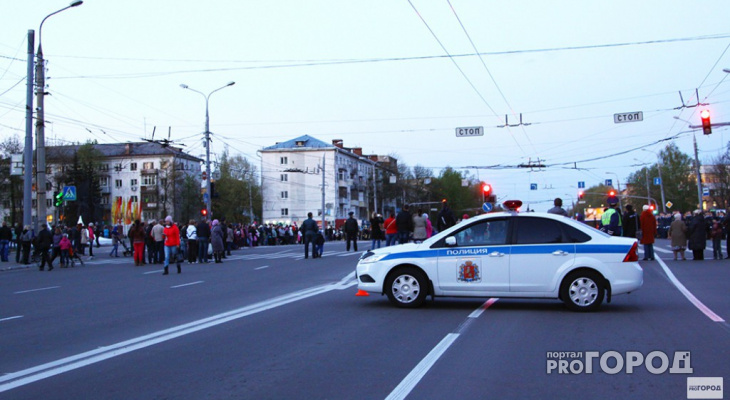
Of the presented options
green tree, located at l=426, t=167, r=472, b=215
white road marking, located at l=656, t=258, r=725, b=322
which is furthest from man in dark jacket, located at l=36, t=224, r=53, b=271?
green tree, located at l=426, t=167, r=472, b=215

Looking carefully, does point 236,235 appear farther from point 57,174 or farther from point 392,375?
point 57,174

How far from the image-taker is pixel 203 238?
91.5 feet

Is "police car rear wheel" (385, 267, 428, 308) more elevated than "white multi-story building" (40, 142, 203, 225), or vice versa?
"white multi-story building" (40, 142, 203, 225)

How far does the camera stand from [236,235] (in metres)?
44.3

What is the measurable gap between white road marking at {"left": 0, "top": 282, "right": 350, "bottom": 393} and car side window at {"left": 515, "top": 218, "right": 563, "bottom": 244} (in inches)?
167

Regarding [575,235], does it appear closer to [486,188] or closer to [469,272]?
[469,272]

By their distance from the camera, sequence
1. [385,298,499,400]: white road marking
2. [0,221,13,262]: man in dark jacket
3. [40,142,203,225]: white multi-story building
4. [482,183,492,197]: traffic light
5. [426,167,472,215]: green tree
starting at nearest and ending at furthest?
[385,298,499,400]: white road marking
[482,183,492,197]: traffic light
[0,221,13,262]: man in dark jacket
[40,142,203,225]: white multi-story building
[426,167,472,215]: green tree

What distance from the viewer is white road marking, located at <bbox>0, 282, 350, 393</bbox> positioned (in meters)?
6.61

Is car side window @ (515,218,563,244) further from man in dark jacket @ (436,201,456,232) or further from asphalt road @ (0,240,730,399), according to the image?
man in dark jacket @ (436,201,456,232)

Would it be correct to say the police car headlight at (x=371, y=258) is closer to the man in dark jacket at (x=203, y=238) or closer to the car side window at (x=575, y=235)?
the car side window at (x=575, y=235)

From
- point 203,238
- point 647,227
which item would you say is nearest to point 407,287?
point 647,227

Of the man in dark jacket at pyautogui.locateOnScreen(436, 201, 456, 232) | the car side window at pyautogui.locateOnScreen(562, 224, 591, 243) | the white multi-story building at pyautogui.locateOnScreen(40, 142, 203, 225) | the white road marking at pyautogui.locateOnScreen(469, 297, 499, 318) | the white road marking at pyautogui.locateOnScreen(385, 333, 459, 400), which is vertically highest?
the white multi-story building at pyautogui.locateOnScreen(40, 142, 203, 225)

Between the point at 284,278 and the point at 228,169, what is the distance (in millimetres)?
83952

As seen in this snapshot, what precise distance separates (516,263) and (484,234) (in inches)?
26.2
